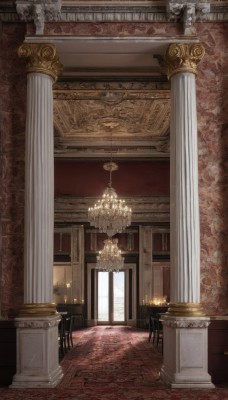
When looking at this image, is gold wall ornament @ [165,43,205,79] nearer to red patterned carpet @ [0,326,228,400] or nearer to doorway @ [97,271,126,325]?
red patterned carpet @ [0,326,228,400]

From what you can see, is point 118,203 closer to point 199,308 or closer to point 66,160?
point 66,160

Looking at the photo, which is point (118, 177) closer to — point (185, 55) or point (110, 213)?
point (110, 213)

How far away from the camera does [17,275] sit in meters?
7.62

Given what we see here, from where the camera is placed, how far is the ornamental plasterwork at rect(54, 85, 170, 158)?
450 inches

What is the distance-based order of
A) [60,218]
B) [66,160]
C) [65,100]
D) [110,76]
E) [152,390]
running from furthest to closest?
[60,218], [66,160], [65,100], [110,76], [152,390]

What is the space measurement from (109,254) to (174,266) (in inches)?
394

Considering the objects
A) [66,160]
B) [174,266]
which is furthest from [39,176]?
Answer: [66,160]

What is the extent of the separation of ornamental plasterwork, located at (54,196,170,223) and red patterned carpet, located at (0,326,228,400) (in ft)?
16.6

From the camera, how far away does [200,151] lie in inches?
308

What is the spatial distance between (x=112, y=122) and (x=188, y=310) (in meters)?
7.37

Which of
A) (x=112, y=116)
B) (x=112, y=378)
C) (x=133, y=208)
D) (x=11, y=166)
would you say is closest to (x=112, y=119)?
(x=112, y=116)

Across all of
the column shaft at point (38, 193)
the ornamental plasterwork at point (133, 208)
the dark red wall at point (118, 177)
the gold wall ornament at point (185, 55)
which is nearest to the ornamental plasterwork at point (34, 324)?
the column shaft at point (38, 193)

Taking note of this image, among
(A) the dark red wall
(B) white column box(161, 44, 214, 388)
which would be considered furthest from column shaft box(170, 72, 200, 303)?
(A) the dark red wall

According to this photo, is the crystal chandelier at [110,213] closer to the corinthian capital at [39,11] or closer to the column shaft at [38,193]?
the column shaft at [38,193]
